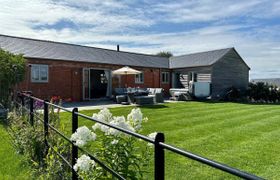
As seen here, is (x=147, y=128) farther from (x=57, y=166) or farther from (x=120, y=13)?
(x=120, y=13)

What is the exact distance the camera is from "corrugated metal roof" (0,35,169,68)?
66.0ft

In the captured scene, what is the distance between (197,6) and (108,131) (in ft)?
43.1

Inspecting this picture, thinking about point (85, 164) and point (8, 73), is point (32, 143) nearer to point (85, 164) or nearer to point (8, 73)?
point (85, 164)

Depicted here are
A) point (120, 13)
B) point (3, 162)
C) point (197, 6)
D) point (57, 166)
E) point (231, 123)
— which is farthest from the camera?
point (120, 13)

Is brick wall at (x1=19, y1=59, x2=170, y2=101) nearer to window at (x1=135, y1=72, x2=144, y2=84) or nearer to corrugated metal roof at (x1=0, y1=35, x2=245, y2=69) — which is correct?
corrugated metal roof at (x1=0, y1=35, x2=245, y2=69)

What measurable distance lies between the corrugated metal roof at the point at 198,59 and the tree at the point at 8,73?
1730 centimetres

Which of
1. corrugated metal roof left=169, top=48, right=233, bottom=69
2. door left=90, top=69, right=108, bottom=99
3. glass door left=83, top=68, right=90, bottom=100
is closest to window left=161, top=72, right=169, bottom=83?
corrugated metal roof left=169, top=48, right=233, bottom=69

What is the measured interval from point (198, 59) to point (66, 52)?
13035mm

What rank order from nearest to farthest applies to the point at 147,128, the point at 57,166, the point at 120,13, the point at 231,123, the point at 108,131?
the point at 108,131 < the point at 57,166 < the point at 147,128 < the point at 231,123 < the point at 120,13

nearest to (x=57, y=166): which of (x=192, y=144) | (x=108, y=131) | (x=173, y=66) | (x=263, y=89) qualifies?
(x=108, y=131)

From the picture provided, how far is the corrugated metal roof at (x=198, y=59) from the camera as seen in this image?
1070 inches

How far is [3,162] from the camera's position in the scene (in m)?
5.75

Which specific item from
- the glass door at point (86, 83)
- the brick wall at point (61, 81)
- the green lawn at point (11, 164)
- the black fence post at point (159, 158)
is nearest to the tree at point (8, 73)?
the green lawn at point (11, 164)

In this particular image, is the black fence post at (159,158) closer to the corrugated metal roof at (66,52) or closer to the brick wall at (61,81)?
the brick wall at (61,81)
